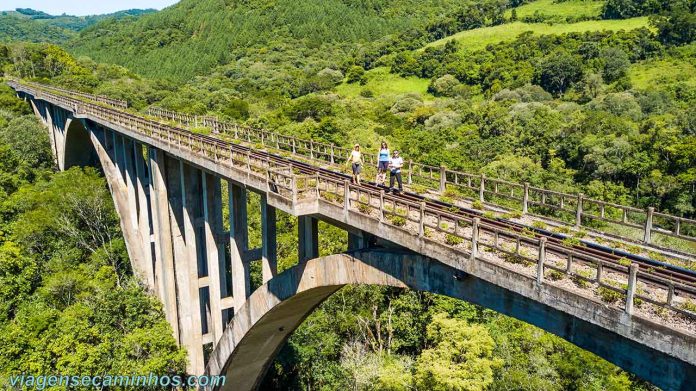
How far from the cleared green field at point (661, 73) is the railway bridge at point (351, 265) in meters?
88.1

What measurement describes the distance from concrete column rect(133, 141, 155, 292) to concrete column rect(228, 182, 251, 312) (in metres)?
14.9

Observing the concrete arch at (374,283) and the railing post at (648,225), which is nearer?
the concrete arch at (374,283)

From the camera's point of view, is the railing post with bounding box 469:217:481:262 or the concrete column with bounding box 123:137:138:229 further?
the concrete column with bounding box 123:137:138:229

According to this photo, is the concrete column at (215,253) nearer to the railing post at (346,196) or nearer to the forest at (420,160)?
the forest at (420,160)

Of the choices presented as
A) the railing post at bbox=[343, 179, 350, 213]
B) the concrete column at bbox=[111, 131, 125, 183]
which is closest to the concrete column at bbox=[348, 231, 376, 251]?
the railing post at bbox=[343, 179, 350, 213]

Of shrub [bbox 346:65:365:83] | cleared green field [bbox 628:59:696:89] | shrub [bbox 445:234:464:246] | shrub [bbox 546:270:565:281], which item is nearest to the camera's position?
shrub [bbox 546:270:565:281]

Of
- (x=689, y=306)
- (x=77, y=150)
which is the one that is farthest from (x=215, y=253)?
(x=77, y=150)

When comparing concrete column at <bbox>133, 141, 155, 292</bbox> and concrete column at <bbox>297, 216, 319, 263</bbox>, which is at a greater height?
concrete column at <bbox>297, 216, 319, 263</bbox>

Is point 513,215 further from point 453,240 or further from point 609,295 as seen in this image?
point 609,295

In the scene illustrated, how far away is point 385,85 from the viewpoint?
12862 centimetres

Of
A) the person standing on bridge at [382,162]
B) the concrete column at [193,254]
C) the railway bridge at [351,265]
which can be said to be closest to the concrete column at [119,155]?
the railway bridge at [351,265]

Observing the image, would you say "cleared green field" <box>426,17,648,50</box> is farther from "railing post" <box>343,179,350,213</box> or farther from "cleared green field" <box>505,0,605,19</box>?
"railing post" <box>343,179,350,213</box>

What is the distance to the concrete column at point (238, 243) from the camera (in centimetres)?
2009

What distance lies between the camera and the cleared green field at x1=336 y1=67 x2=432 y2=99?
122688 mm
